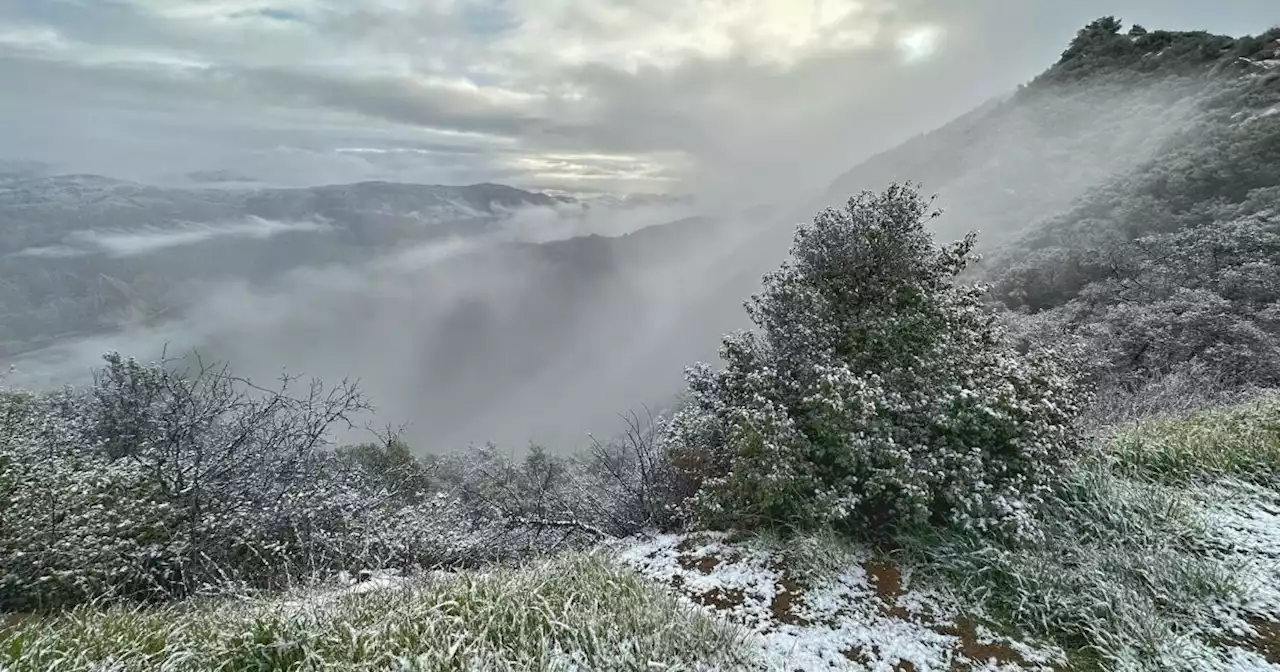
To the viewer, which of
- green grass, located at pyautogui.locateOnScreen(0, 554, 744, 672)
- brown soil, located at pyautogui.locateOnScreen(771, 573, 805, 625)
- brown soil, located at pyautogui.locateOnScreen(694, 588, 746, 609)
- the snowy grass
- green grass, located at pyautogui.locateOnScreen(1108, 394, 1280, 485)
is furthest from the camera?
green grass, located at pyautogui.locateOnScreen(1108, 394, 1280, 485)

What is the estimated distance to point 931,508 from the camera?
5.39 meters

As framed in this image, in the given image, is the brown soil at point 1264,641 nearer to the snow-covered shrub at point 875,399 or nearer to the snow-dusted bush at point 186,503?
the snow-covered shrub at point 875,399

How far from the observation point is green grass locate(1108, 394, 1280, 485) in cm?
603

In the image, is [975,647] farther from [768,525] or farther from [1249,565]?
[1249,565]

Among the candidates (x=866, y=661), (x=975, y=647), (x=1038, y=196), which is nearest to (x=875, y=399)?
Answer: (x=975, y=647)

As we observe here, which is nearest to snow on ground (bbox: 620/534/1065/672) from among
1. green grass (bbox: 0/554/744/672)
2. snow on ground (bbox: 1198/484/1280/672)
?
green grass (bbox: 0/554/744/672)

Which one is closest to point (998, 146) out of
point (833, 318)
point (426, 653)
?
point (833, 318)

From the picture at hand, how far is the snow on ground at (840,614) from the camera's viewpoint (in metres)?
3.96

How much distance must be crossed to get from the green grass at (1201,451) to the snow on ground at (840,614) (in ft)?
10.7

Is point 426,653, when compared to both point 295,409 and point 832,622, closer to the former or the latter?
point 832,622

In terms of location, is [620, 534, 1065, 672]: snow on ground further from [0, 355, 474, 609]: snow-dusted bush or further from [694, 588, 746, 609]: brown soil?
[0, 355, 474, 609]: snow-dusted bush

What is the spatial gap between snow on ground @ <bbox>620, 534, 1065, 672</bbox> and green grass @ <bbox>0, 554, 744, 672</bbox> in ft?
1.78

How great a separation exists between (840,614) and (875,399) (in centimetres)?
198

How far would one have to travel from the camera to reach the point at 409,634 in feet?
12.0
